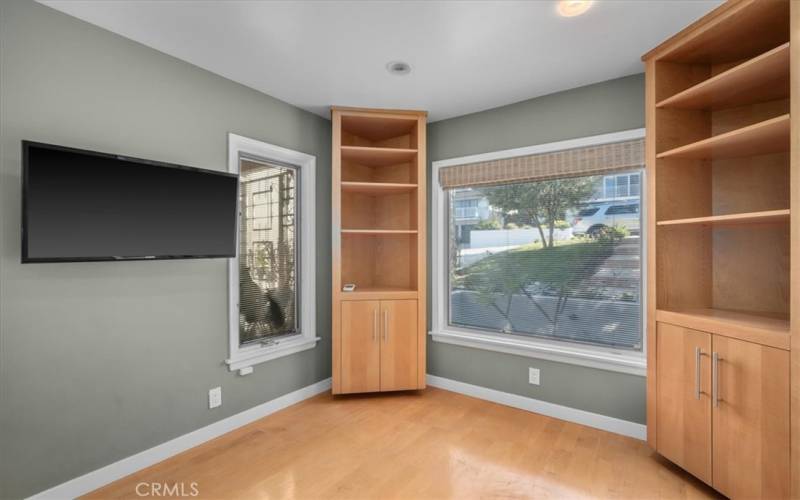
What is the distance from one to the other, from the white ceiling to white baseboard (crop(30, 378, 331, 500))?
2.39m

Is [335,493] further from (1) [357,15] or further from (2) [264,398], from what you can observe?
(1) [357,15]

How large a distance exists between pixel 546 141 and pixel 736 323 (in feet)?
5.60

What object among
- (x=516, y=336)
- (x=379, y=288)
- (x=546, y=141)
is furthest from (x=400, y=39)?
(x=516, y=336)

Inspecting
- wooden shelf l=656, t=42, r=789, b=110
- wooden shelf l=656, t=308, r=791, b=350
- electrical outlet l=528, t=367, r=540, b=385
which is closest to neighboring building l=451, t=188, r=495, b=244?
electrical outlet l=528, t=367, r=540, b=385

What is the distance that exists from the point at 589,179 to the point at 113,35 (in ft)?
10.4

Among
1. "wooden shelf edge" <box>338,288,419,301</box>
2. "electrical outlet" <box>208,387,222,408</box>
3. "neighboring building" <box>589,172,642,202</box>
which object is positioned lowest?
"electrical outlet" <box>208,387,222,408</box>

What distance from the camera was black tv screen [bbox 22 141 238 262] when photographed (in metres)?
1.73

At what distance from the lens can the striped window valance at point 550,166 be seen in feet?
8.61

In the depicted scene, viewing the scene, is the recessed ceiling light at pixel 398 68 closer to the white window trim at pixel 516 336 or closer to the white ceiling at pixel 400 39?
the white ceiling at pixel 400 39

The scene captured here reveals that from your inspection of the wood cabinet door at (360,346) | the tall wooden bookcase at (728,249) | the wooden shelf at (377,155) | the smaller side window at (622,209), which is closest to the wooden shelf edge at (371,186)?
the wooden shelf at (377,155)

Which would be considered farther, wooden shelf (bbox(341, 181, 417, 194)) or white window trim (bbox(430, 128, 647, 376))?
wooden shelf (bbox(341, 181, 417, 194))

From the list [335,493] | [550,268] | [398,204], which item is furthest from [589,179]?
[335,493]

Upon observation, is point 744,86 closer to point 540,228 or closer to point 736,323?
point 736,323

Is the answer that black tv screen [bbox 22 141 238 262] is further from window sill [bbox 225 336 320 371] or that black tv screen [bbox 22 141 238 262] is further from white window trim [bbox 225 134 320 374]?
window sill [bbox 225 336 320 371]
